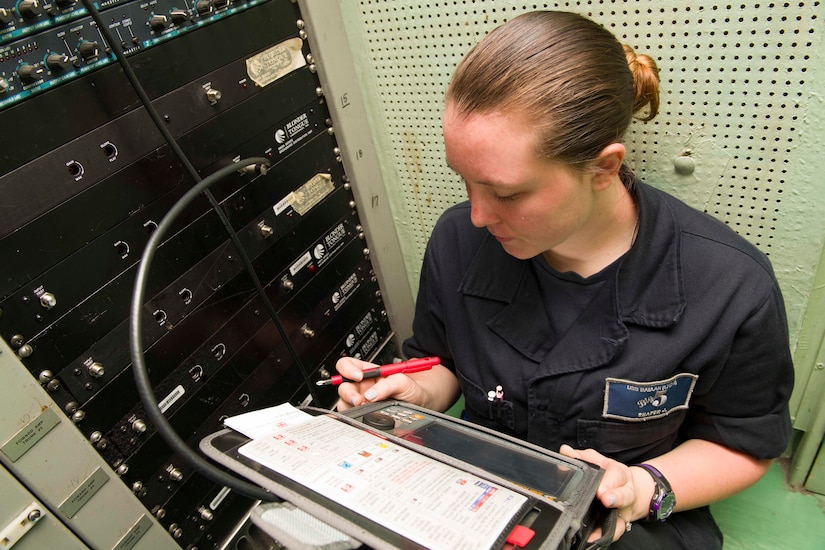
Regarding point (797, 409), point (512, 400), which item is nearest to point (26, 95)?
point (512, 400)

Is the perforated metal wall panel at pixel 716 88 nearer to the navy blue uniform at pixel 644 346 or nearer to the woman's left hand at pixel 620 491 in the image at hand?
the navy blue uniform at pixel 644 346

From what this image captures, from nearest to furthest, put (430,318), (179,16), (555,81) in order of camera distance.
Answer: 1. (555,81)
2. (179,16)
3. (430,318)

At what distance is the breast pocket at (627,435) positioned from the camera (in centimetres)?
91

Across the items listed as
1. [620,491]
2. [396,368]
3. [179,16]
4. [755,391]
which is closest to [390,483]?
[620,491]

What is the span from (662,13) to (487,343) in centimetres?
64

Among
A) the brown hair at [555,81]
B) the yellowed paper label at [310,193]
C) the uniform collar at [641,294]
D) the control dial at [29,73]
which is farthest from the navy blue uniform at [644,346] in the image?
the control dial at [29,73]

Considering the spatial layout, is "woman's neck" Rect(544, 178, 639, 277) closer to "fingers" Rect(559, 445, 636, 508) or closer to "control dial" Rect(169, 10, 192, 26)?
"fingers" Rect(559, 445, 636, 508)

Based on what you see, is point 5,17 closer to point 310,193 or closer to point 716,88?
point 310,193

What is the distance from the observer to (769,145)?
90 centimetres

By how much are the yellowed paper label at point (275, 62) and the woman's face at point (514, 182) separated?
1.36ft

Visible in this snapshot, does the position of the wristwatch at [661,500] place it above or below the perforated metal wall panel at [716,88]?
below

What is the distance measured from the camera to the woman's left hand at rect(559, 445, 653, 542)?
0.69 metres

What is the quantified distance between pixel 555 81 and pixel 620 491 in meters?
0.56

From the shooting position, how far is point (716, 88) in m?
0.90
